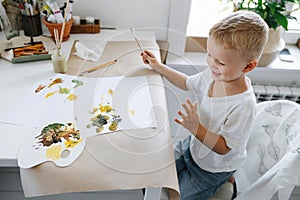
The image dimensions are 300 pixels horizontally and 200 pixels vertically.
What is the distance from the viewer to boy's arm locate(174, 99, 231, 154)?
32.3 inches

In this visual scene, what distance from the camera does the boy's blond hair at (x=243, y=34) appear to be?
0.79 m

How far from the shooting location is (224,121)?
899mm

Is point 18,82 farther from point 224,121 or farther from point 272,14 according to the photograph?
point 272,14

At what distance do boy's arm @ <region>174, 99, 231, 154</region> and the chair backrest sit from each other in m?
0.16

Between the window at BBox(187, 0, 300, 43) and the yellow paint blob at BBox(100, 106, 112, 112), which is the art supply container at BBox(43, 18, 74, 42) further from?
the window at BBox(187, 0, 300, 43)

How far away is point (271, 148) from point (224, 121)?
0.21 meters

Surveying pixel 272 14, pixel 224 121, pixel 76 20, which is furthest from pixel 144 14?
pixel 224 121

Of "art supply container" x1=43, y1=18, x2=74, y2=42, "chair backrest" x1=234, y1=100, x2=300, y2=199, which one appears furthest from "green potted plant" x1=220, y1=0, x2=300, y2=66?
"art supply container" x1=43, y1=18, x2=74, y2=42

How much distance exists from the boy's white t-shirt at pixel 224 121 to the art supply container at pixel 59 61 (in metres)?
0.42

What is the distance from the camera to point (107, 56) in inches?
43.3

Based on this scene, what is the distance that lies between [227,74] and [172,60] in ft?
1.70

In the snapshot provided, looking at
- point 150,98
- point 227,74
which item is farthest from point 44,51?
point 227,74

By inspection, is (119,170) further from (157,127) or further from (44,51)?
(44,51)

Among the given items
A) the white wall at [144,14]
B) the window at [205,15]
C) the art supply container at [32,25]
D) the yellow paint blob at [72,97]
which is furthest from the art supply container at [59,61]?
the window at [205,15]
